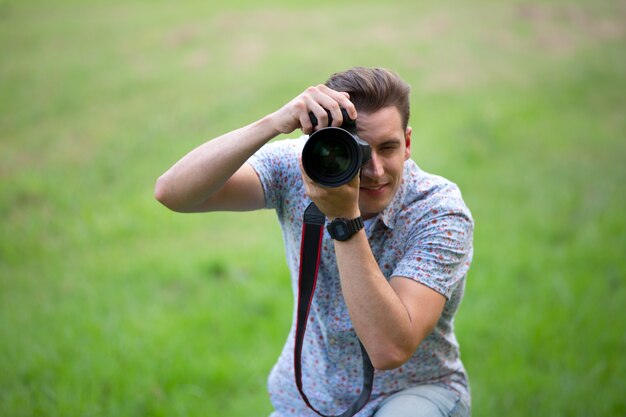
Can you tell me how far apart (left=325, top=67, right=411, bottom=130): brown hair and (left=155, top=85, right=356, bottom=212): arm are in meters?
0.17

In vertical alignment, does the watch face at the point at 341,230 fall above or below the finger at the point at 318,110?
below

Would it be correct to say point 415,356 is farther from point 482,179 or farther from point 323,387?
point 482,179

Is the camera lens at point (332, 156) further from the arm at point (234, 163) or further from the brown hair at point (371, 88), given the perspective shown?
the brown hair at point (371, 88)

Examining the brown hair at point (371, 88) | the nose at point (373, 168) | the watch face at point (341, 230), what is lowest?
the watch face at point (341, 230)

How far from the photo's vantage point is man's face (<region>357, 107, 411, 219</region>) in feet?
6.38

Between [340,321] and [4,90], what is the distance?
5.47 metres

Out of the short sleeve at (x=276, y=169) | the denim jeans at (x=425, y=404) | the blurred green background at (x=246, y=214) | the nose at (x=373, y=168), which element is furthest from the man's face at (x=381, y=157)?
the blurred green background at (x=246, y=214)

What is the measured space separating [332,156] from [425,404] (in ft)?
2.73

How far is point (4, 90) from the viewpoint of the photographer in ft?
21.1

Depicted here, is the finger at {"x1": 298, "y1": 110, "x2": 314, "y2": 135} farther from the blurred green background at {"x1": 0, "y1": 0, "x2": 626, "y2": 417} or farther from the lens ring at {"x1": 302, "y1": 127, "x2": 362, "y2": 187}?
the blurred green background at {"x1": 0, "y1": 0, "x2": 626, "y2": 417}

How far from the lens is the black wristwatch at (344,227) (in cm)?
179

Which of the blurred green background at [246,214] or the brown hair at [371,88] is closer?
the brown hair at [371,88]

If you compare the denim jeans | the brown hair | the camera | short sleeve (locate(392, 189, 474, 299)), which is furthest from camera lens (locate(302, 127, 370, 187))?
the denim jeans

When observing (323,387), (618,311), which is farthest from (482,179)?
(323,387)
